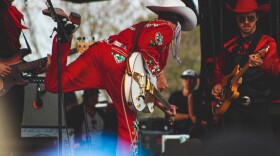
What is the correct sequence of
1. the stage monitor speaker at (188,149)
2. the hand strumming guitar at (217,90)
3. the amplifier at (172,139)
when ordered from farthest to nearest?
the amplifier at (172,139)
the hand strumming guitar at (217,90)
the stage monitor speaker at (188,149)

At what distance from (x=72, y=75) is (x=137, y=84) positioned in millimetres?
455

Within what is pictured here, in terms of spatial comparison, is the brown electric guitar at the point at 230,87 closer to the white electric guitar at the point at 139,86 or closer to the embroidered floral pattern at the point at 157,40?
the white electric guitar at the point at 139,86

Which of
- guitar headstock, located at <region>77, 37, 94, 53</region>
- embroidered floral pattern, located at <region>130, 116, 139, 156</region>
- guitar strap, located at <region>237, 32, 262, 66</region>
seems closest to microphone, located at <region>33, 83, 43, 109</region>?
guitar headstock, located at <region>77, 37, 94, 53</region>

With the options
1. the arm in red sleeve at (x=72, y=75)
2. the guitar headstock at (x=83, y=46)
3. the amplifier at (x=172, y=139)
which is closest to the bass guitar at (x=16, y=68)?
the guitar headstock at (x=83, y=46)

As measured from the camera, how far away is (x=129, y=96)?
177 inches

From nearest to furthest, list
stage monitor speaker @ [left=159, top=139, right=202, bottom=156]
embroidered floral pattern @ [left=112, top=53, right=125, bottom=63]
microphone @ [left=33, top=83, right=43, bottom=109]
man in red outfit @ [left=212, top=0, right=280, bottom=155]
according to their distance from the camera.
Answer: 1. stage monitor speaker @ [left=159, top=139, right=202, bottom=156]
2. embroidered floral pattern @ [left=112, top=53, right=125, bottom=63]
3. man in red outfit @ [left=212, top=0, right=280, bottom=155]
4. microphone @ [left=33, top=83, right=43, bottom=109]

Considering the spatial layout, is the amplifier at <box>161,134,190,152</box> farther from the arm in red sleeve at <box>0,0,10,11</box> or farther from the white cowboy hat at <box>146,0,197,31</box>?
the arm in red sleeve at <box>0,0,10,11</box>

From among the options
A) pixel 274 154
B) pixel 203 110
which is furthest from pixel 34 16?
pixel 274 154

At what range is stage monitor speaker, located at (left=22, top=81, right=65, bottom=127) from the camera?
248 inches

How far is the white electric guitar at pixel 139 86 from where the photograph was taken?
4.50m

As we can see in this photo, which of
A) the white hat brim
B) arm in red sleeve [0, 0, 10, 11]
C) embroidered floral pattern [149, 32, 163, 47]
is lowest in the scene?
embroidered floral pattern [149, 32, 163, 47]

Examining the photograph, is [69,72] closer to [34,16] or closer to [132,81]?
[132,81]

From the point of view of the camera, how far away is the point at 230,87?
213 inches

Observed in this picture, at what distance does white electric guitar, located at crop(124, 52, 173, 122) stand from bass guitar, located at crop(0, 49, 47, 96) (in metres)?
0.99
